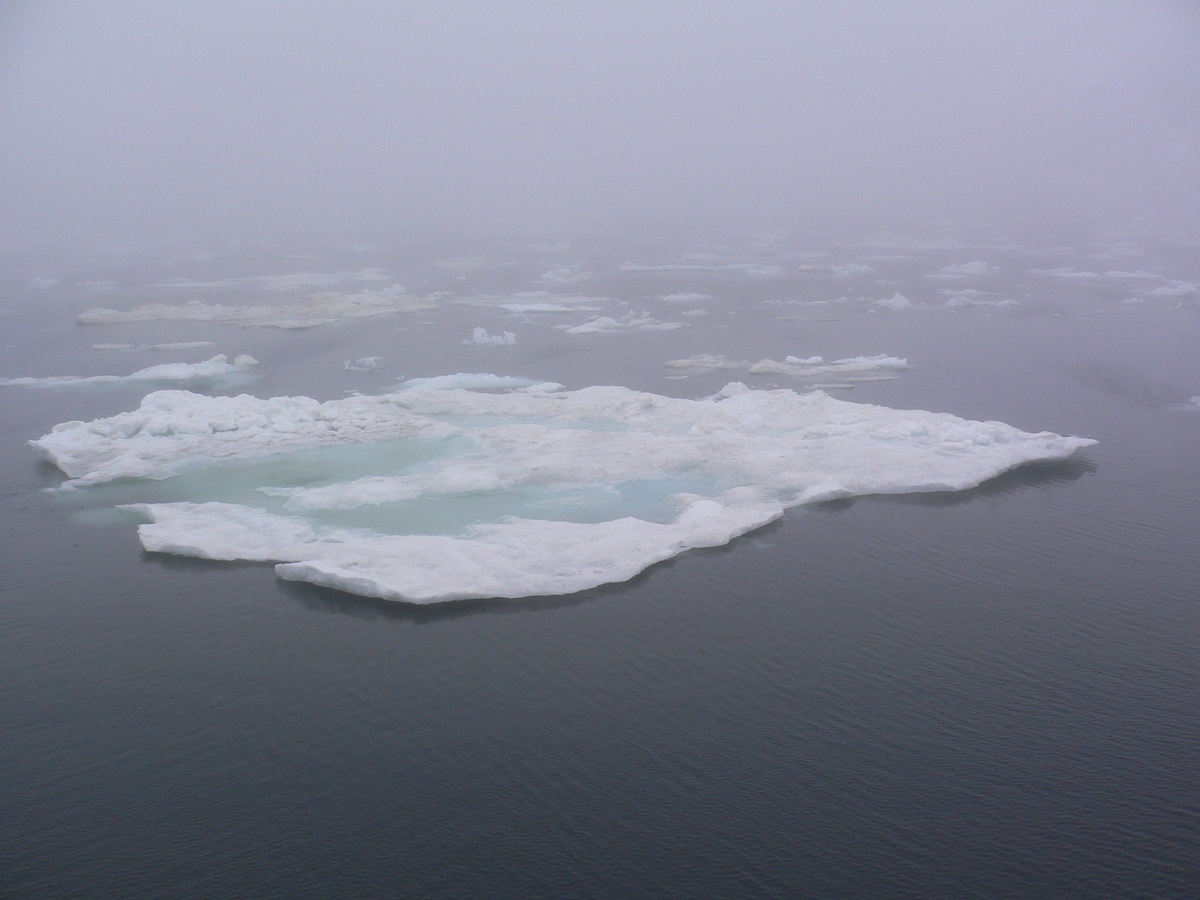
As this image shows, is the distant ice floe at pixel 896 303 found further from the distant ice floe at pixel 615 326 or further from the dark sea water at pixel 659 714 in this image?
the dark sea water at pixel 659 714

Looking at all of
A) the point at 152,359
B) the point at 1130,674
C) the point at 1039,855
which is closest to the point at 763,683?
the point at 1039,855

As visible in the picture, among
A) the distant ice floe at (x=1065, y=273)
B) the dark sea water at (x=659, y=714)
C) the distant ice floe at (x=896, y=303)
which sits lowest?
the dark sea water at (x=659, y=714)

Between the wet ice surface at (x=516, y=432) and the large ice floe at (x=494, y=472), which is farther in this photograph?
the wet ice surface at (x=516, y=432)

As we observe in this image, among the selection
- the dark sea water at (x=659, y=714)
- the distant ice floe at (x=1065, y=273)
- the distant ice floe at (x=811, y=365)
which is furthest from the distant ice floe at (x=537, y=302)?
the distant ice floe at (x=1065, y=273)

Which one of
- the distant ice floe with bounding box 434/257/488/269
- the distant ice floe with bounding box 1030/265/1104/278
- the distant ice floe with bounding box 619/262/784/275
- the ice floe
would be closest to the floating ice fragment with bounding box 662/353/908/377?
the distant ice floe with bounding box 619/262/784/275

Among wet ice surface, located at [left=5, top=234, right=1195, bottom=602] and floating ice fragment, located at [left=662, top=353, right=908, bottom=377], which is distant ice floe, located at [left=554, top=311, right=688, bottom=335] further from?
floating ice fragment, located at [left=662, top=353, right=908, bottom=377]

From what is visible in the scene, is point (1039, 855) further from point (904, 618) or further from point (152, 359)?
point (152, 359)
